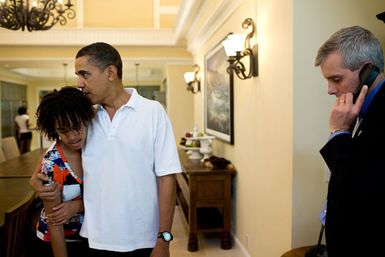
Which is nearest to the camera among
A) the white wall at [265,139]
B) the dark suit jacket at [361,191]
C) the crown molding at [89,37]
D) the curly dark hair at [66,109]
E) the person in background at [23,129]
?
the dark suit jacket at [361,191]

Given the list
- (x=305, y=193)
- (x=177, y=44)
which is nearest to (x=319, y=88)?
(x=305, y=193)

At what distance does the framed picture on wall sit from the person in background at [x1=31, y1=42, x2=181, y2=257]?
2045mm

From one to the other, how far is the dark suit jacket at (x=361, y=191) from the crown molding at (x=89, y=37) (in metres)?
5.68

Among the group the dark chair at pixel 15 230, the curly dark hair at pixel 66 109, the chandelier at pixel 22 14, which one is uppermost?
the chandelier at pixel 22 14

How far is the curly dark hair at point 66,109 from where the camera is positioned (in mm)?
1360

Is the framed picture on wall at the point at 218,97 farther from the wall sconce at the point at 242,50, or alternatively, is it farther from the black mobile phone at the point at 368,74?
the black mobile phone at the point at 368,74

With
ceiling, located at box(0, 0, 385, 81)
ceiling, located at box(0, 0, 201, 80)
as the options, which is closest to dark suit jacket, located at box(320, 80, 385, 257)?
ceiling, located at box(0, 0, 385, 81)

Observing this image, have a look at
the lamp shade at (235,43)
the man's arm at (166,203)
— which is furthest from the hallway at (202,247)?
the man's arm at (166,203)

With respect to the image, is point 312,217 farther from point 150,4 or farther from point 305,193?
point 150,4

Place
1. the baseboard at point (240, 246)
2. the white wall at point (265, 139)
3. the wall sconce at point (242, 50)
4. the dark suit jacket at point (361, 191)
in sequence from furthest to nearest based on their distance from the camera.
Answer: the baseboard at point (240, 246)
the wall sconce at point (242, 50)
the white wall at point (265, 139)
the dark suit jacket at point (361, 191)

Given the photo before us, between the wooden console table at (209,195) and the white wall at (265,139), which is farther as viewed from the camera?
the wooden console table at (209,195)

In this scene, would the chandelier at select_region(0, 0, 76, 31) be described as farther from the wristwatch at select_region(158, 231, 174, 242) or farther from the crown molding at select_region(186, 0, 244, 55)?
the wristwatch at select_region(158, 231, 174, 242)

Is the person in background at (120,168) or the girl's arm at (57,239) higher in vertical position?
the person in background at (120,168)

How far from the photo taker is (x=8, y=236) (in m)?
1.66
